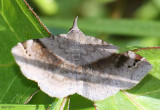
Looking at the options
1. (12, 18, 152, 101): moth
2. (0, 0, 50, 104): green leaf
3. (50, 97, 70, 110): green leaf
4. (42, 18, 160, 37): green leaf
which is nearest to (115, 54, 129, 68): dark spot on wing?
(12, 18, 152, 101): moth

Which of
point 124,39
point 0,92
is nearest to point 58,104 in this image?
point 0,92

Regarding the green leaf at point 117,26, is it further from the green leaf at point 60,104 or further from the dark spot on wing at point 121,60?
the green leaf at point 60,104

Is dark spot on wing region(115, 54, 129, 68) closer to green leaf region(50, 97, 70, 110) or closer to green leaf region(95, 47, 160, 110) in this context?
green leaf region(95, 47, 160, 110)

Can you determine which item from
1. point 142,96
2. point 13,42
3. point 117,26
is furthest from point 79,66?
point 117,26

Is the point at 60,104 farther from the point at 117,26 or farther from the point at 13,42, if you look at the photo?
the point at 117,26

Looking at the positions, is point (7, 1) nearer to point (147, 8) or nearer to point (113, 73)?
point (113, 73)
